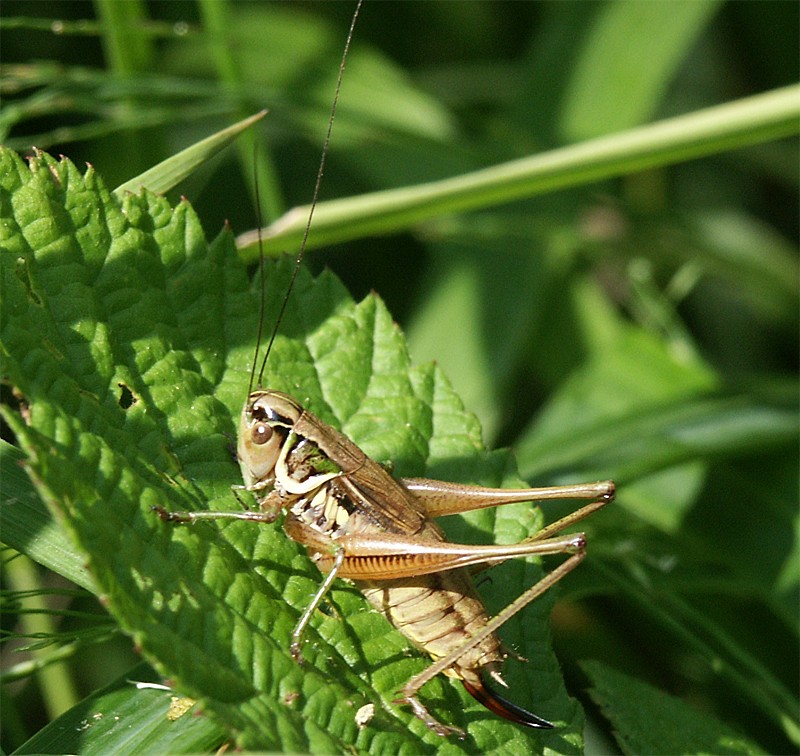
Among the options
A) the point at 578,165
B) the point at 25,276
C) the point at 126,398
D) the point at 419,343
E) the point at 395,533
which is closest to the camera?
the point at 25,276

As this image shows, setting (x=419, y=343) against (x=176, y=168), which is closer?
(x=176, y=168)

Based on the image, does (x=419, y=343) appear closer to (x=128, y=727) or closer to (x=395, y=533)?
(x=395, y=533)

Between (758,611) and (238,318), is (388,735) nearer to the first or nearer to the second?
(238,318)

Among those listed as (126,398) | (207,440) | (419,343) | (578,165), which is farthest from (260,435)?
(419,343)

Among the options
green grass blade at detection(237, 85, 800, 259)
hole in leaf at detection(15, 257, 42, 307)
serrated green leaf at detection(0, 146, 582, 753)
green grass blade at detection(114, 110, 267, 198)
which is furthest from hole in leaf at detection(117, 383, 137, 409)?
green grass blade at detection(237, 85, 800, 259)

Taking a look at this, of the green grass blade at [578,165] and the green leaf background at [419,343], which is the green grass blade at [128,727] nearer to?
the green leaf background at [419,343]

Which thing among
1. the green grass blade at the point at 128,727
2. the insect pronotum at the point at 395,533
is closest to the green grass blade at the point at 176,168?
the insect pronotum at the point at 395,533

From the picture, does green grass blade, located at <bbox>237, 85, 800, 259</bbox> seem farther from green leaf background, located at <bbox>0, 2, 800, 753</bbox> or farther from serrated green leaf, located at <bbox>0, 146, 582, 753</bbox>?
serrated green leaf, located at <bbox>0, 146, 582, 753</bbox>
